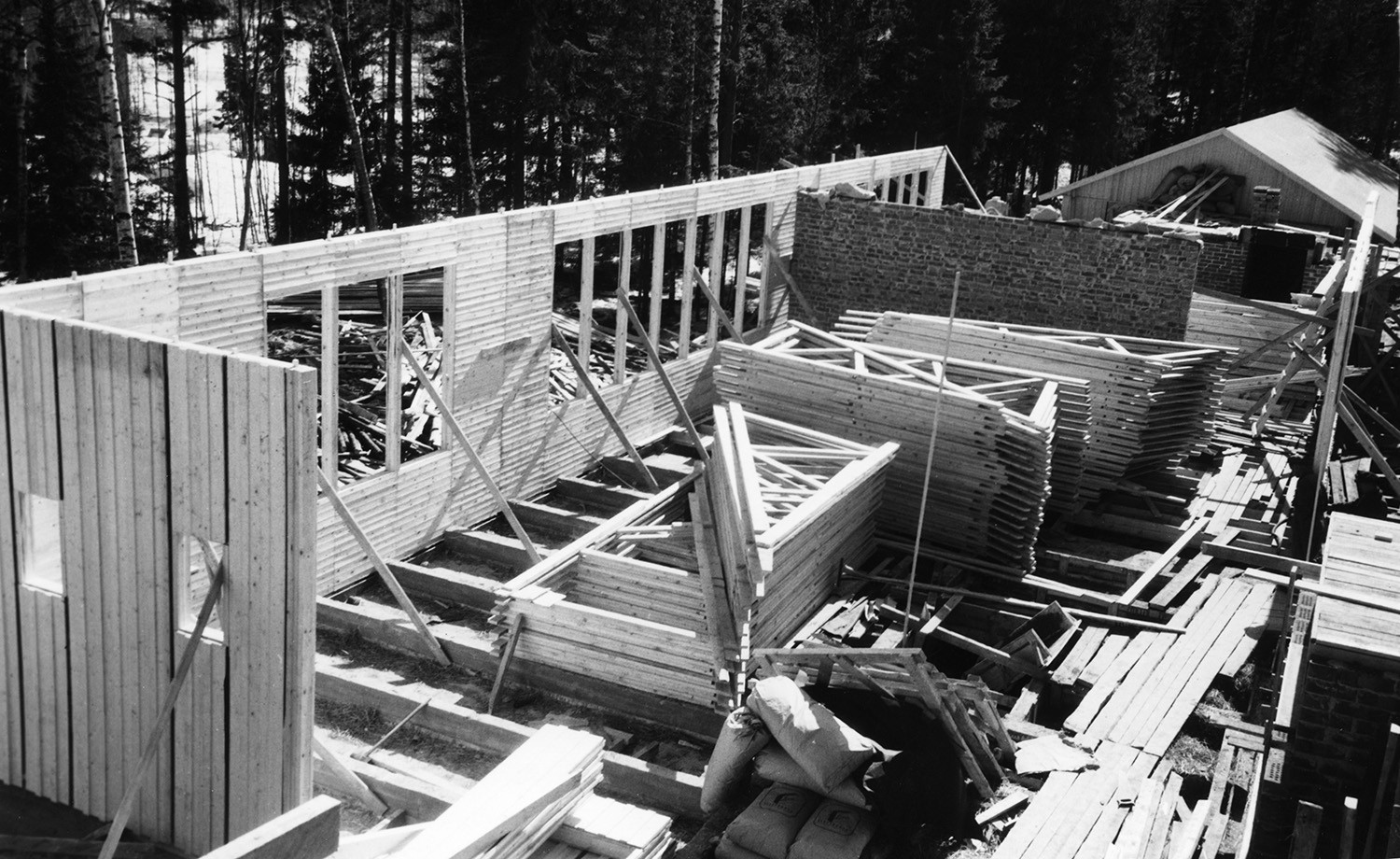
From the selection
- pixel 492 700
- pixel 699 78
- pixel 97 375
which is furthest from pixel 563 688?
pixel 699 78

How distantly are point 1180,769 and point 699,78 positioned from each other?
74.2 ft

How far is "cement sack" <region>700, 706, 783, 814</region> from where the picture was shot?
8.46m

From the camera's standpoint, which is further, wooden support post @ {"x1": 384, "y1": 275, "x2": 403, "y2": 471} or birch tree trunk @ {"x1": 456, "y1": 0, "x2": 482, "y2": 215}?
birch tree trunk @ {"x1": 456, "y1": 0, "x2": 482, "y2": 215}

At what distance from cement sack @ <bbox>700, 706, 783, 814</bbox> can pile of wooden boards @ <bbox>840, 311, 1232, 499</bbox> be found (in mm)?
7301

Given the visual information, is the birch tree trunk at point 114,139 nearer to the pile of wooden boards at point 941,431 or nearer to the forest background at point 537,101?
the forest background at point 537,101

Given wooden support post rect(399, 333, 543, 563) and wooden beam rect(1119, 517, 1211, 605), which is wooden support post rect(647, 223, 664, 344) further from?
wooden beam rect(1119, 517, 1211, 605)

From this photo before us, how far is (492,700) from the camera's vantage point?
388 inches

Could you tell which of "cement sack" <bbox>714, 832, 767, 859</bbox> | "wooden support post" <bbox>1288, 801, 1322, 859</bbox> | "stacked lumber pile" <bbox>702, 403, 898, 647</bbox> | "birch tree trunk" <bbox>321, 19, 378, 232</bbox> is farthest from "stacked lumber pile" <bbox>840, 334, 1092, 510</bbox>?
"birch tree trunk" <bbox>321, 19, 378, 232</bbox>

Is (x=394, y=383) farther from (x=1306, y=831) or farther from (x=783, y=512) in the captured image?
(x=1306, y=831)

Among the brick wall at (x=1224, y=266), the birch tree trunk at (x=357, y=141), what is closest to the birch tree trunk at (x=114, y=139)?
the birch tree trunk at (x=357, y=141)

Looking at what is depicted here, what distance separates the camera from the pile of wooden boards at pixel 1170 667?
988 centimetres

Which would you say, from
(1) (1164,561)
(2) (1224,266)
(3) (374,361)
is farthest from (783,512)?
(2) (1224,266)

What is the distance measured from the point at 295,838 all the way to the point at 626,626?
4.12 m

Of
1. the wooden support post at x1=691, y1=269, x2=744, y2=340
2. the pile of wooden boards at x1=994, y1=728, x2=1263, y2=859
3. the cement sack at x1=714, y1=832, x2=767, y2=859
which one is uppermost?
the wooden support post at x1=691, y1=269, x2=744, y2=340
